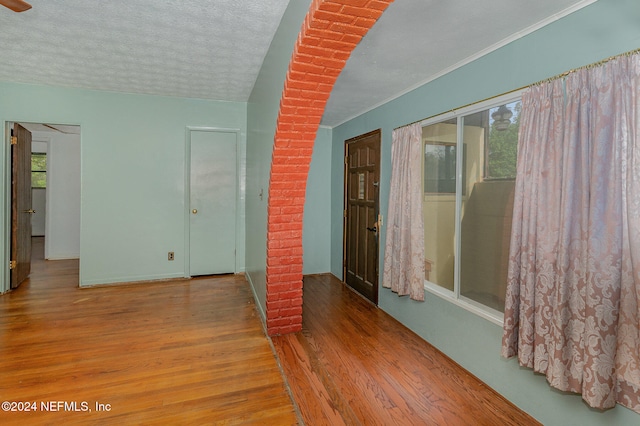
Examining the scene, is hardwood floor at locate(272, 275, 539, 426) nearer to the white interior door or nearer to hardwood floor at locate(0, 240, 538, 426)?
hardwood floor at locate(0, 240, 538, 426)

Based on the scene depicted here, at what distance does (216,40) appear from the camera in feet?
8.86

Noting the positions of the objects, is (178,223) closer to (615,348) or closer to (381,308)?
(381,308)

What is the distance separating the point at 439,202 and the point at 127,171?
4033mm

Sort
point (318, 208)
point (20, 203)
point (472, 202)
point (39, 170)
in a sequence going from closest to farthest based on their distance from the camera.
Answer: point (472, 202), point (20, 203), point (318, 208), point (39, 170)

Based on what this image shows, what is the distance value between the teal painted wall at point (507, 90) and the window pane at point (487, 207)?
19 centimetres

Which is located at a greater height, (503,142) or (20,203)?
(503,142)

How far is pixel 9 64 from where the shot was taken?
326 cm

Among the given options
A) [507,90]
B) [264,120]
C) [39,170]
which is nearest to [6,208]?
[264,120]

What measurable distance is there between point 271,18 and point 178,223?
10.4ft

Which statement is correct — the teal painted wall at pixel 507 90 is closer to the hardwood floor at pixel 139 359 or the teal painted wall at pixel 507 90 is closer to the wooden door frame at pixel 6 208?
the hardwood floor at pixel 139 359

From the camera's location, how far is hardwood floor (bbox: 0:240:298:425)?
1.92 meters

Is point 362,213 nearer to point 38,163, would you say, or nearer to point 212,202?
point 212,202

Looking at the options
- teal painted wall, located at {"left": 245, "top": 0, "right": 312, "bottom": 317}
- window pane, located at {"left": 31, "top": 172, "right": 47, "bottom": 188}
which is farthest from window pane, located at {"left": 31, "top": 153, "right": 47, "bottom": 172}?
teal painted wall, located at {"left": 245, "top": 0, "right": 312, "bottom": 317}

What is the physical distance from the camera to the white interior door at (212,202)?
4.56m
